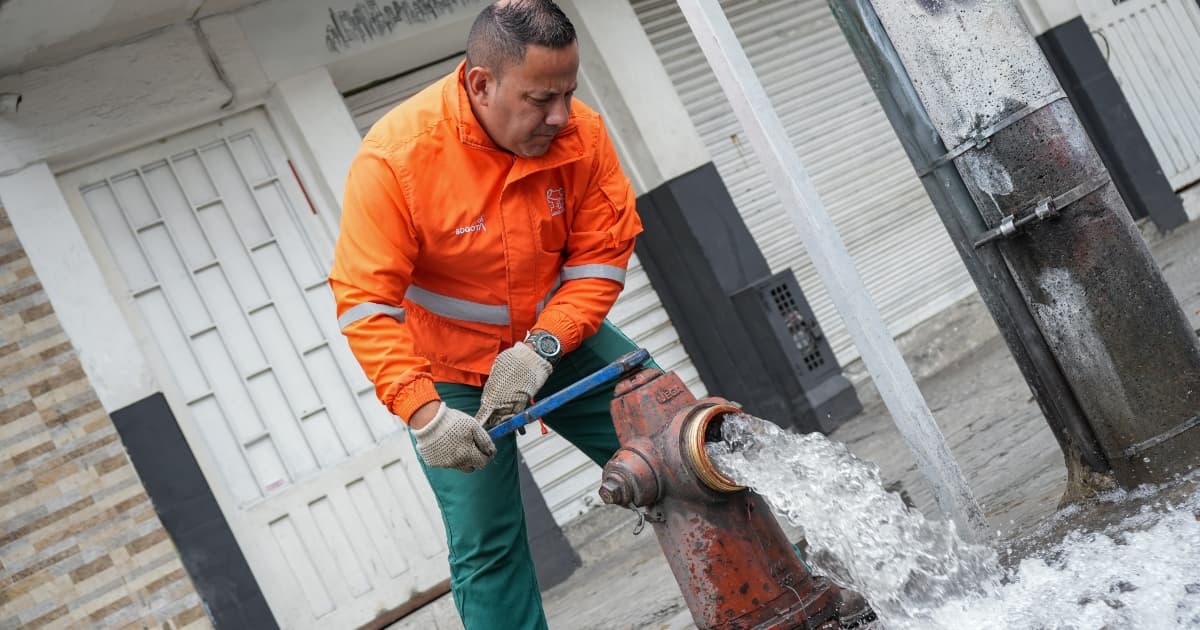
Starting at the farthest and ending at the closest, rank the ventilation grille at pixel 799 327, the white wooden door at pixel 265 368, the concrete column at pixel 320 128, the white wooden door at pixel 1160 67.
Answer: the white wooden door at pixel 1160 67, the ventilation grille at pixel 799 327, the concrete column at pixel 320 128, the white wooden door at pixel 265 368

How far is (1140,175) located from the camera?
31.7ft

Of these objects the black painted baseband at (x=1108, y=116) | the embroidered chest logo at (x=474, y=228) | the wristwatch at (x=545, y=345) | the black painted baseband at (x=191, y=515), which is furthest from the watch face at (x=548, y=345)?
the black painted baseband at (x=1108, y=116)

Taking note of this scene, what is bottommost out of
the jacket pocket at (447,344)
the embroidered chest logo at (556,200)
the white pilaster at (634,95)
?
the jacket pocket at (447,344)

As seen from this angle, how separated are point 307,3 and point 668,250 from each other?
271 cm

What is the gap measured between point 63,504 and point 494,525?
3.46 m

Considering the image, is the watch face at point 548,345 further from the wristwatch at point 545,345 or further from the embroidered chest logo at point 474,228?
the embroidered chest logo at point 474,228

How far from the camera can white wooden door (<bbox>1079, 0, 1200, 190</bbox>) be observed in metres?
10.0

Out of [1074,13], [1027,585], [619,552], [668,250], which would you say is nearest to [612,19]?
[668,250]

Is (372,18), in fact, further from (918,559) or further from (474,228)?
(918,559)

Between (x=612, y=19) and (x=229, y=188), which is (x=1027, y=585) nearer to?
(x=229, y=188)

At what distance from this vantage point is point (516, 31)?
2965mm

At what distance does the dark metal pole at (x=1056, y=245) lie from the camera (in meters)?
3.34

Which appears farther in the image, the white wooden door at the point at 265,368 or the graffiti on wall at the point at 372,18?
the graffiti on wall at the point at 372,18

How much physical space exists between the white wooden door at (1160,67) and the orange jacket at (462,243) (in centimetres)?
797
